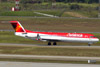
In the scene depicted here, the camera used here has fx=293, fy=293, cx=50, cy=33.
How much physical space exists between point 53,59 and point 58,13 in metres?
85.1

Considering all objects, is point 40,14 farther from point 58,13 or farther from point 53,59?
point 53,59

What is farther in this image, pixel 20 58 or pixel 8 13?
pixel 8 13

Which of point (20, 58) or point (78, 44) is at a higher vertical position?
point (20, 58)

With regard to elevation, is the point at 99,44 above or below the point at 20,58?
below

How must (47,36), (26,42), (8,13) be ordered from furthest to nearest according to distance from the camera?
(8,13) < (26,42) < (47,36)

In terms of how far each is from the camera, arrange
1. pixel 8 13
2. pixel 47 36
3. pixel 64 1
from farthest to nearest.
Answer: pixel 64 1 → pixel 8 13 → pixel 47 36

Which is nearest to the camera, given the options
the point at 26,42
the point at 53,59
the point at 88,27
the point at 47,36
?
the point at 53,59

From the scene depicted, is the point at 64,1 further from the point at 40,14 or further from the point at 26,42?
the point at 26,42

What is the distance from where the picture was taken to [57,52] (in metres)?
55.8

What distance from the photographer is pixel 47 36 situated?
69.2 meters

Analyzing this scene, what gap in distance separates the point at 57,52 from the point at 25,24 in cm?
5460

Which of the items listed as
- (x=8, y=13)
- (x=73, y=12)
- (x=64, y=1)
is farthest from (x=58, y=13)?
(x=64, y=1)

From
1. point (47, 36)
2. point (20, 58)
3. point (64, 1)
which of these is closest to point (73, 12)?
point (64, 1)

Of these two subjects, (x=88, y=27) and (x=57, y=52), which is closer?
(x=57, y=52)
